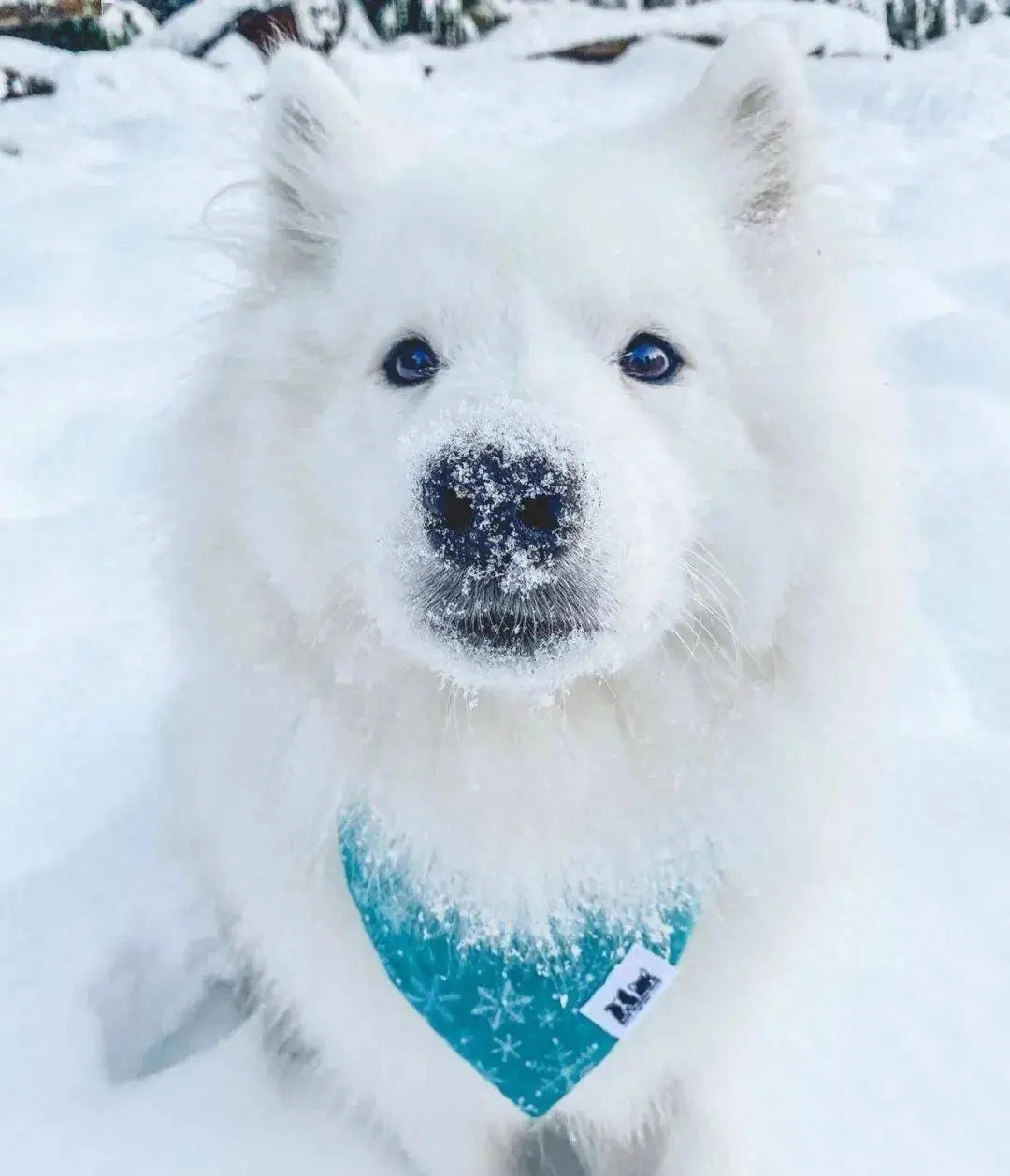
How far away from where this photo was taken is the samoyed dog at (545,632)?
1590mm

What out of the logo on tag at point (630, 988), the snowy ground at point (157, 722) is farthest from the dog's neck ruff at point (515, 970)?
the snowy ground at point (157, 722)

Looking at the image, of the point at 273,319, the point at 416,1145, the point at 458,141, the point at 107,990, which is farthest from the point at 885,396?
the point at 107,990

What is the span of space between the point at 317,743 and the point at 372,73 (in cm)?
162

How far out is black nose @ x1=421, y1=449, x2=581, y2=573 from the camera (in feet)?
4.14

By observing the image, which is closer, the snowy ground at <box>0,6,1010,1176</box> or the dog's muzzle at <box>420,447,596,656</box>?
the dog's muzzle at <box>420,447,596,656</box>

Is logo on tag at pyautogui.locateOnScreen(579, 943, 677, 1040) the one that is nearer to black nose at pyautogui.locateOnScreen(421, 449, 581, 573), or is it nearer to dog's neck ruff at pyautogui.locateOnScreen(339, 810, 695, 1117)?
dog's neck ruff at pyautogui.locateOnScreen(339, 810, 695, 1117)

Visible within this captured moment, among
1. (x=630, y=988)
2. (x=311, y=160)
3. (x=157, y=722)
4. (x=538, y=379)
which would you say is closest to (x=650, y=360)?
(x=538, y=379)

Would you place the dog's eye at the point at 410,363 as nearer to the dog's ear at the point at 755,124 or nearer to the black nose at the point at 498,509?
the black nose at the point at 498,509

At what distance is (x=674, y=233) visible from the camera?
1.70 metres

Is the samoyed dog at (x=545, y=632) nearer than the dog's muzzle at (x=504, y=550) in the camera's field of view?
No

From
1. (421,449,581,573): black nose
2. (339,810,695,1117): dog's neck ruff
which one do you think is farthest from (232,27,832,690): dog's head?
(339,810,695,1117): dog's neck ruff

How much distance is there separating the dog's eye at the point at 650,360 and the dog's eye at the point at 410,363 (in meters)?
0.32

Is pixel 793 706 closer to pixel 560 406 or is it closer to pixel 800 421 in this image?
pixel 800 421

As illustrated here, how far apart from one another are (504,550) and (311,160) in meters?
1.06
